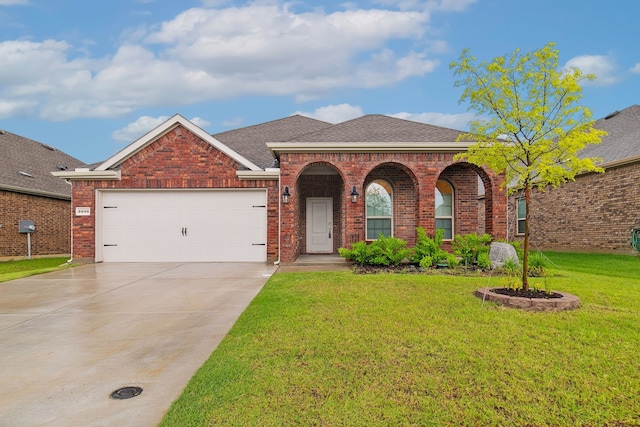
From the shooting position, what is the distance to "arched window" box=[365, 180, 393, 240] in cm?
1237

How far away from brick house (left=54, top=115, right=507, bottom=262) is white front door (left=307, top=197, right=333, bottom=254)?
5.72 ft

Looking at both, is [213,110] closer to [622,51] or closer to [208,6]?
[208,6]

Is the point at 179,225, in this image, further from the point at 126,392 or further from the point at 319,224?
the point at 126,392

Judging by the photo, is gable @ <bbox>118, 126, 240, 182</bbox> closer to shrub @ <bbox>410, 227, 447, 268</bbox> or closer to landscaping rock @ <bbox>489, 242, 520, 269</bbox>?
shrub @ <bbox>410, 227, 447, 268</bbox>

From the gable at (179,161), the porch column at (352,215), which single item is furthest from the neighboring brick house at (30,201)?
the porch column at (352,215)

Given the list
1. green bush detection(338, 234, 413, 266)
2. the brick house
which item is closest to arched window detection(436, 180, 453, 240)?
the brick house

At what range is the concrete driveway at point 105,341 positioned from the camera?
9.04 ft

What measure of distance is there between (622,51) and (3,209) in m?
25.7

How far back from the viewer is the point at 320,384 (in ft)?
9.68

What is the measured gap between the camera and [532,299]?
5.21m

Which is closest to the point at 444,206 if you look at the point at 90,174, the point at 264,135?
the point at 264,135

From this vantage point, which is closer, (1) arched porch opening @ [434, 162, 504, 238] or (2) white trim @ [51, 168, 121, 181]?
(2) white trim @ [51, 168, 121, 181]

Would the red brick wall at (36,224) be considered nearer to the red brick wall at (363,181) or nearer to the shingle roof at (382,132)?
the red brick wall at (363,181)

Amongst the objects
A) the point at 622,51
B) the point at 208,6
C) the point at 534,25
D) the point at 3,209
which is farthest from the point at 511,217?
the point at 3,209
